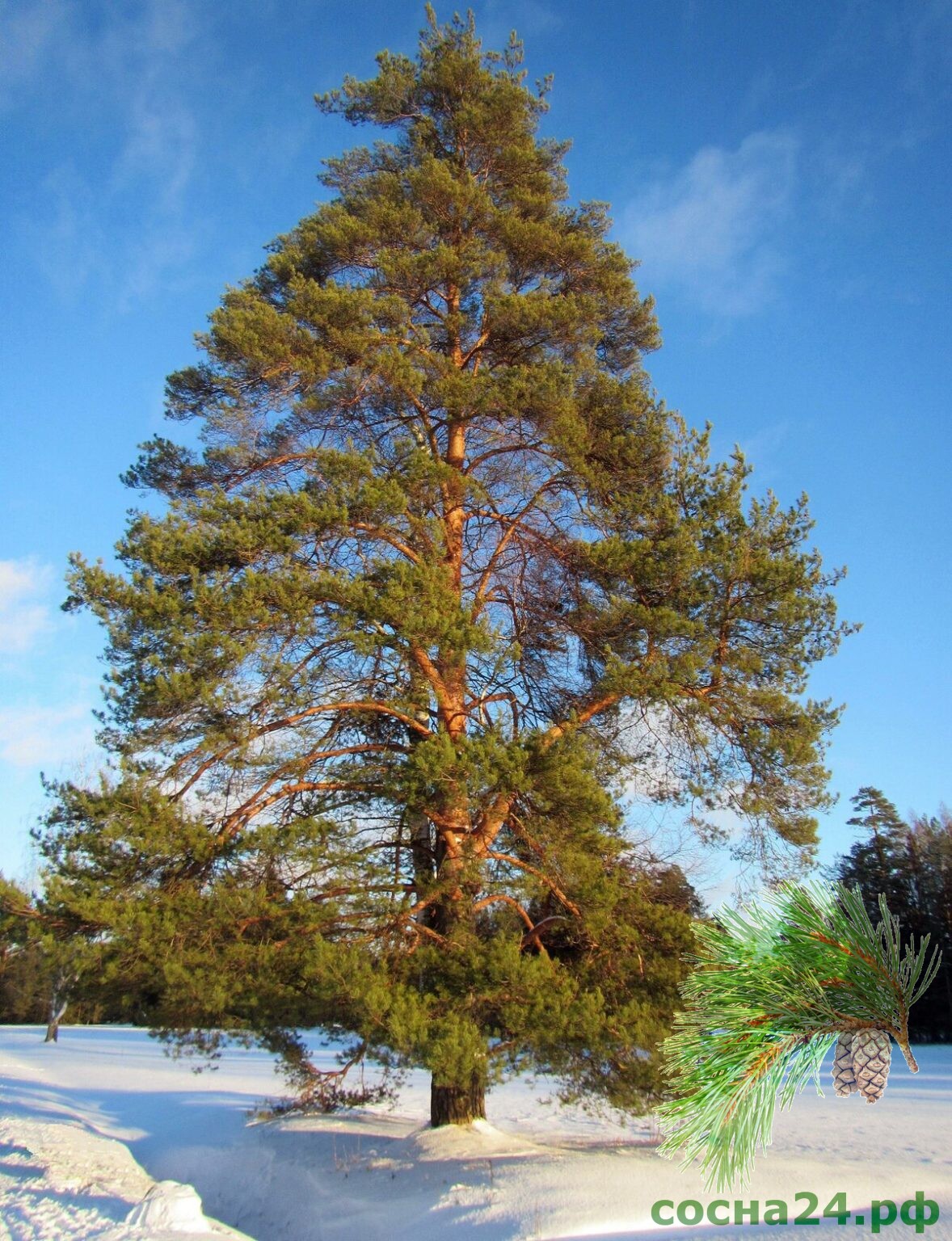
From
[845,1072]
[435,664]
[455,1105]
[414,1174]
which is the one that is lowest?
[414,1174]

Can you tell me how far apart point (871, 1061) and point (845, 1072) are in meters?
0.07

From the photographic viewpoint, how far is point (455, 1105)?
859 cm

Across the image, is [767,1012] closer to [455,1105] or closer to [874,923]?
[874,923]

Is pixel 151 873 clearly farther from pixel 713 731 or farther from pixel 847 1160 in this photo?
pixel 847 1160

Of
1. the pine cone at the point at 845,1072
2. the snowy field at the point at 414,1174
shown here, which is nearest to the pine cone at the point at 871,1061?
the pine cone at the point at 845,1072

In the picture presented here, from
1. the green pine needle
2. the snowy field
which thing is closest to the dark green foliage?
the snowy field

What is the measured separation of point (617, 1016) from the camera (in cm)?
710

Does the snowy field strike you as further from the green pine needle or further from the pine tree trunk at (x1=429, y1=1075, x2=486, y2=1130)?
the green pine needle

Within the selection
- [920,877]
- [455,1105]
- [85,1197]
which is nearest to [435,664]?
[455,1105]

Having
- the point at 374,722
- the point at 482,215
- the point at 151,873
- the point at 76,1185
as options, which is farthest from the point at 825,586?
the point at 76,1185

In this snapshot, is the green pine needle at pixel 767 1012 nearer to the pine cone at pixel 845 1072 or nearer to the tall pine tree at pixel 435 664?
the pine cone at pixel 845 1072

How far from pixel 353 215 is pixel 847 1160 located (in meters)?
12.3

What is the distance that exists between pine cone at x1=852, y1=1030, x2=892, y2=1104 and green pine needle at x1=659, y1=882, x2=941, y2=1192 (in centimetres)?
5

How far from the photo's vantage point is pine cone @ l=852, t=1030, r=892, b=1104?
4.66ft
